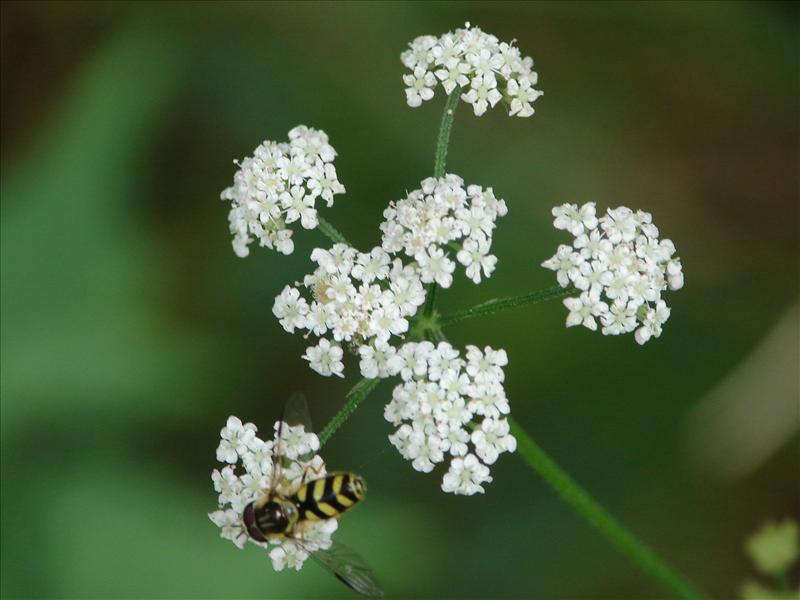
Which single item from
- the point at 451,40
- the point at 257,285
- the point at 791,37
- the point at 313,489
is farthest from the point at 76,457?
the point at 791,37

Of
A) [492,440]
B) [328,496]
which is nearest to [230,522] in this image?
[328,496]

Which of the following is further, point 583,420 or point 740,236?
point 740,236

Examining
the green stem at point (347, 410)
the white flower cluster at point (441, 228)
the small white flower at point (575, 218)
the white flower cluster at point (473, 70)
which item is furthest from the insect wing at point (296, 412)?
the white flower cluster at point (473, 70)

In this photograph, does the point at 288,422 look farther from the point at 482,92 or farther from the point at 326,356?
the point at 482,92

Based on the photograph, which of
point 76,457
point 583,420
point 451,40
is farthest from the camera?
point 583,420

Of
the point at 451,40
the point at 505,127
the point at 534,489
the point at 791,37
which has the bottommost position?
the point at 534,489

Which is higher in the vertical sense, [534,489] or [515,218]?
[515,218]

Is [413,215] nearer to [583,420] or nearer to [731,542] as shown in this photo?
[583,420]

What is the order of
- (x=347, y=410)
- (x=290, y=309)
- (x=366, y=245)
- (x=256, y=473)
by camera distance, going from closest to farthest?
(x=347, y=410) → (x=256, y=473) → (x=290, y=309) → (x=366, y=245)

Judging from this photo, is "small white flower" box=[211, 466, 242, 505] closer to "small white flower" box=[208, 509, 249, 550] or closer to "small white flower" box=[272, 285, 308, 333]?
"small white flower" box=[208, 509, 249, 550]
